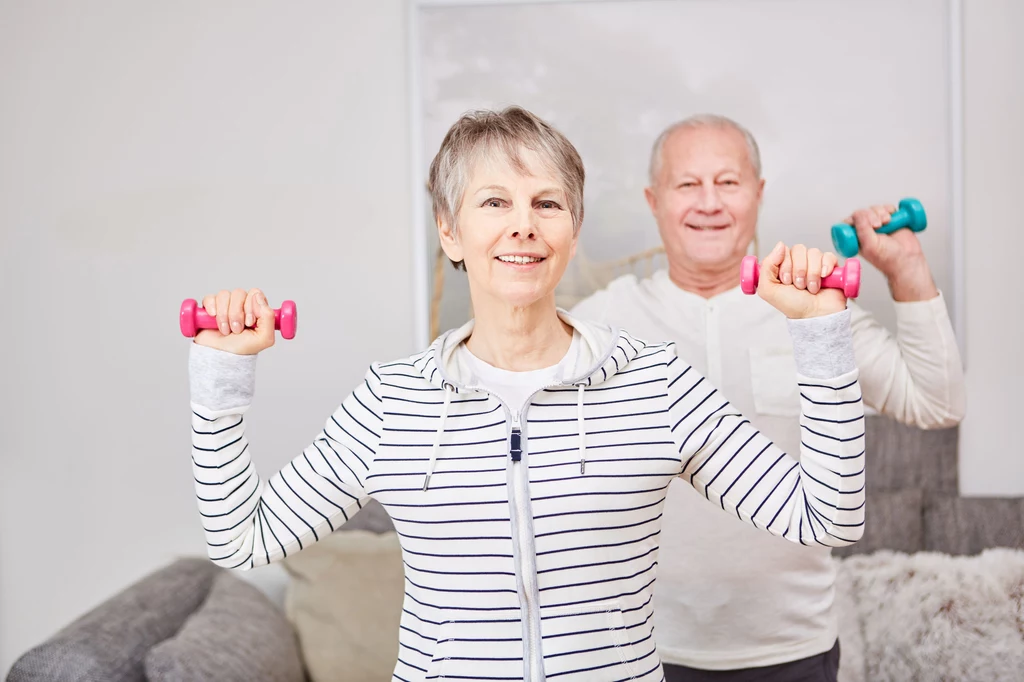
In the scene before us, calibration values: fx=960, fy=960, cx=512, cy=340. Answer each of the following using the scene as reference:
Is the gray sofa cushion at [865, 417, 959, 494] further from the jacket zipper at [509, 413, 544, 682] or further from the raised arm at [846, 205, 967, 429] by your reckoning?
the jacket zipper at [509, 413, 544, 682]

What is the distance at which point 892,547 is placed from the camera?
2.54 metres

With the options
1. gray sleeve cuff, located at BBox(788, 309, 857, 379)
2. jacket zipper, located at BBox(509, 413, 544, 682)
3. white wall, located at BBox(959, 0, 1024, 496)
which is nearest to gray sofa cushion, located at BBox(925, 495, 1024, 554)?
white wall, located at BBox(959, 0, 1024, 496)

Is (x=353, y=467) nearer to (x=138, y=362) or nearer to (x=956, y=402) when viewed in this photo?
A: (x=956, y=402)

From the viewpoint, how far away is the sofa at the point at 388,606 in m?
2.10

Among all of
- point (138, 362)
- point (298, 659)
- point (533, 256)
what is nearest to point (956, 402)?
point (533, 256)

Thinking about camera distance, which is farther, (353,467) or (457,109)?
(457,109)

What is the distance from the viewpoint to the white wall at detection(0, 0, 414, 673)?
2729mm

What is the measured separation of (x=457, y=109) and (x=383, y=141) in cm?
23

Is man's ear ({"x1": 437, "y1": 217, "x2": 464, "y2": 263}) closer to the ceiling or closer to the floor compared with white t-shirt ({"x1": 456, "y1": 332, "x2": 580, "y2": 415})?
closer to the ceiling

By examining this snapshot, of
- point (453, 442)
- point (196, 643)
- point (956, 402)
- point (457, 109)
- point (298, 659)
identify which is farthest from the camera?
point (457, 109)

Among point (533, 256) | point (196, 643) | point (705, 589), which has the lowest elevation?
point (196, 643)

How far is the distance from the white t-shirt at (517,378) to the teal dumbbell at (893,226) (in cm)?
55

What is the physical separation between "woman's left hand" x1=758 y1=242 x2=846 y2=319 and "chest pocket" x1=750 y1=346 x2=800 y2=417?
579 mm

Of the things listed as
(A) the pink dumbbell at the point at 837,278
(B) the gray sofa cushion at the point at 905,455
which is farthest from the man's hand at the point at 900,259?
(B) the gray sofa cushion at the point at 905,455
